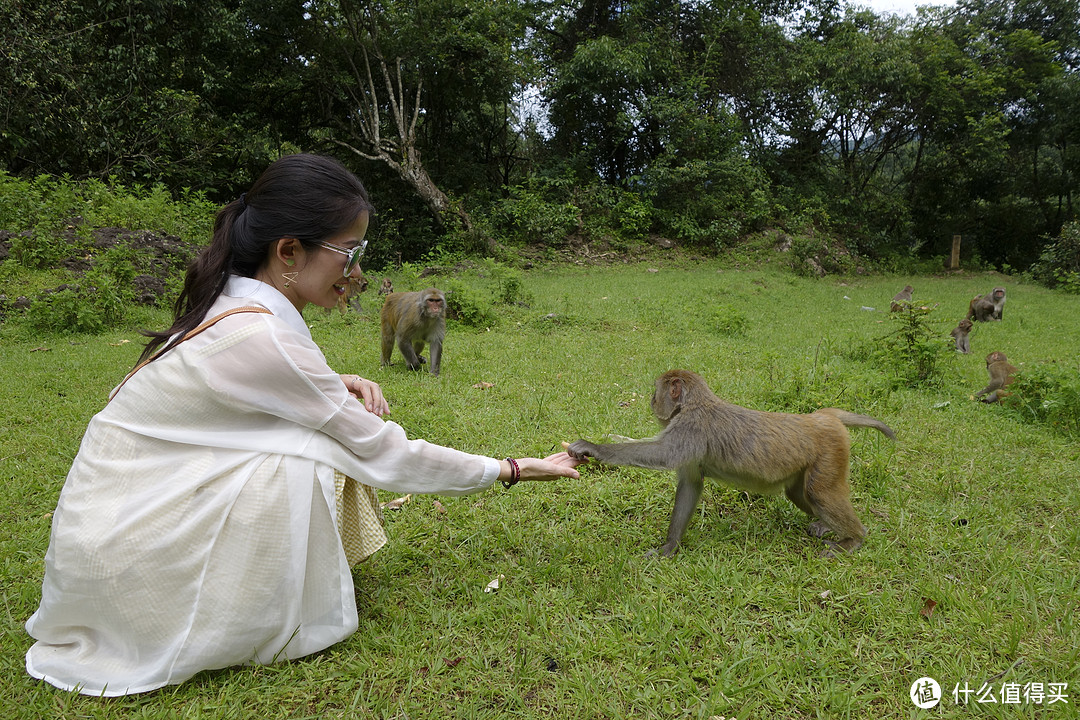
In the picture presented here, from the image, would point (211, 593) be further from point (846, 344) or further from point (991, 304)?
point (991, 304)

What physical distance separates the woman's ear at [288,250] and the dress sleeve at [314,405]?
311mm

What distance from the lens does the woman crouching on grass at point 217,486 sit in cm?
224

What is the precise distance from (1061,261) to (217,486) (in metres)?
23.5

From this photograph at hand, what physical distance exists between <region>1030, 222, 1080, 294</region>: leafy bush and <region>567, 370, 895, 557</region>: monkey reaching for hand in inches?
751

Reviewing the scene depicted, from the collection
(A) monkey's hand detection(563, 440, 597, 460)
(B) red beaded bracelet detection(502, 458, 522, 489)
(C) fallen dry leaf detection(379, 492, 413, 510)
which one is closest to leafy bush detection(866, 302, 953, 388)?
(A) monkey's hand detection(563, 440, 597, 460)

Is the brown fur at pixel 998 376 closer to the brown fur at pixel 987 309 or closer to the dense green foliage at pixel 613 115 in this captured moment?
the brown fur at pixel 987 309

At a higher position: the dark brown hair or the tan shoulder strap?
the dark brown hair

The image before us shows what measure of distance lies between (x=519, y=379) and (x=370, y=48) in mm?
15840

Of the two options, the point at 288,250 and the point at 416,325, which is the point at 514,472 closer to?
the point at 288,250

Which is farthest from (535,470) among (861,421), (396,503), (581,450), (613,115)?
(613,115)

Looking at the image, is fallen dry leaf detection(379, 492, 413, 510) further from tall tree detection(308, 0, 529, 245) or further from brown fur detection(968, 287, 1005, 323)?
tall tree detection(308, 0, 529, 245)

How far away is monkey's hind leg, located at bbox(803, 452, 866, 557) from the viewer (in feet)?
11.2

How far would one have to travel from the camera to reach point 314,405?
7.57 ft

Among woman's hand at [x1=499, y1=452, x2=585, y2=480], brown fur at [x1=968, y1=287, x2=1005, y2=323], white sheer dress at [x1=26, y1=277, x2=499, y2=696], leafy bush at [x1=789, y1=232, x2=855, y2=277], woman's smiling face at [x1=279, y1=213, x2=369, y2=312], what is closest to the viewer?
white sheer dress at [x1=26, y1=277, x2=499, y2=696]
